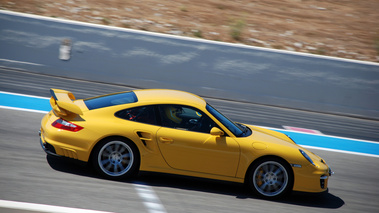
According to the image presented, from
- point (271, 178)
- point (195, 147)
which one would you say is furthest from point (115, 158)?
point (271, 178)

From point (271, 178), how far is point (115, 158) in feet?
7.21

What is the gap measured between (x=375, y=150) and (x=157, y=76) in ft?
19.6

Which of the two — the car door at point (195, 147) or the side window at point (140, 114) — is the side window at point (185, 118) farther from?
the side window at point (140, 114)

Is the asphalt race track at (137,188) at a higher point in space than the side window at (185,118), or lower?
lower

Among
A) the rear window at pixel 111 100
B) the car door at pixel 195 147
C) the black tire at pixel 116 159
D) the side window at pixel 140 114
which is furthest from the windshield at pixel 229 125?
the black tire at pixel 116 159

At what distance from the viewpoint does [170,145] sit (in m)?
5.78

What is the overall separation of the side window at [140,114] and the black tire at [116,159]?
14.4 inches

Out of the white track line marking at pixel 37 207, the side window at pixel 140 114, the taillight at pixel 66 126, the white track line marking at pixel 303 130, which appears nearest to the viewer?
the white track line marking at pixel 37 207

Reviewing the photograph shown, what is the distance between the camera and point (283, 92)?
12.3m

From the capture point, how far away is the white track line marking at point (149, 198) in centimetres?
524

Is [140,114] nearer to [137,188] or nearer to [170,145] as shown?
[170,145]

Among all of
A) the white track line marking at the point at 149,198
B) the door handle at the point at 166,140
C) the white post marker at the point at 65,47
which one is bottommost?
the white track line marking at the point at 149,198

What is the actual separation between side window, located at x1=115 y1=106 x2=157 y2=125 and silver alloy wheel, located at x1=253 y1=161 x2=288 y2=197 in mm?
1654

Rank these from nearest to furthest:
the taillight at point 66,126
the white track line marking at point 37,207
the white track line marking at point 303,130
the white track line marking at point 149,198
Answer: the white track line marking at point 37,207 < the white track line marking at point 149,198 < the taillight at point 66,126 < the white track line marking at point 303,130
